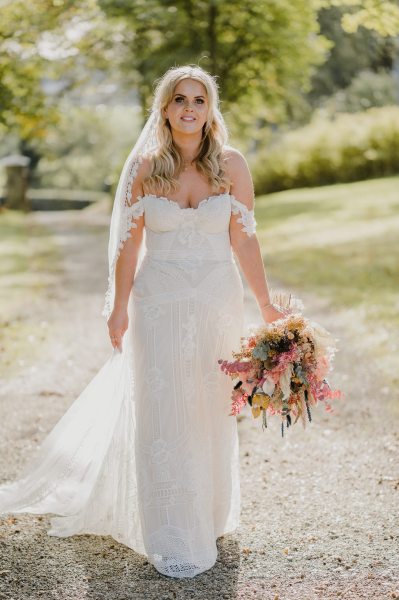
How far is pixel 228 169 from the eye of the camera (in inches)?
163

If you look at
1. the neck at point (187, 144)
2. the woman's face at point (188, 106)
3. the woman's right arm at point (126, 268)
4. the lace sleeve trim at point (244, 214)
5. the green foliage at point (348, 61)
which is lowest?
the woman's right arm at point (126, 268)

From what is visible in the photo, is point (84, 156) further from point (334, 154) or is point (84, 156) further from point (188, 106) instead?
point (188, 106)

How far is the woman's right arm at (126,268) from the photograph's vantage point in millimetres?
4102

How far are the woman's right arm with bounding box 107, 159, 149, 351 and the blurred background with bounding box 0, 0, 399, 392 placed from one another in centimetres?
43

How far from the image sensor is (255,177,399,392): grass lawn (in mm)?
9961

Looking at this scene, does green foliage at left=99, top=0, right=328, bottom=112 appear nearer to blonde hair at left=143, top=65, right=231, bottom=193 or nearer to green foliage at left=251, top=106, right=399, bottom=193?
green foliage at left=251, top=106, right=399, bottom=193

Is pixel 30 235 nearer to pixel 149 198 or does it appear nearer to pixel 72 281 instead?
pixel 72 281

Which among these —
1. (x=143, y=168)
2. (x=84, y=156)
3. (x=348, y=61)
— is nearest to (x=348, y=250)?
(x=143, y=168)

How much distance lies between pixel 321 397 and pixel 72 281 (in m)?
10.1

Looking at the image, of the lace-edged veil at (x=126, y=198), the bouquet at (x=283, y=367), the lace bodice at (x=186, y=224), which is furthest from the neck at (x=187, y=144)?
the bouquet at (x=283, y=367)

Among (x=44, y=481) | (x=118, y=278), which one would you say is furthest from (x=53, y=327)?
(x=118, y=278)

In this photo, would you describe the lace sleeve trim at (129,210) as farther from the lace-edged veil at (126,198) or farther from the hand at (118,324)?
the hand at (118,324)

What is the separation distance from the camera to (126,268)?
4148 millimetres

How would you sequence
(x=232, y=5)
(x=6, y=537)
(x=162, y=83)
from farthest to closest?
(x=232, y=5) → (x=6, y=537) → (x=162, y=83)
